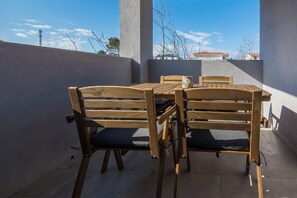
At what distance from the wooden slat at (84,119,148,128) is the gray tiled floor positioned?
0.60 meters

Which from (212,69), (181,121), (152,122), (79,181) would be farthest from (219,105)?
(212,69)

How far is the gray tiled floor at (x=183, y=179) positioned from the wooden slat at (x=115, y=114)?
67cm

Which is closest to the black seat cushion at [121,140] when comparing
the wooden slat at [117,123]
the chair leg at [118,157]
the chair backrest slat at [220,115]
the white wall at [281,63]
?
the wooden slat at [117,123]

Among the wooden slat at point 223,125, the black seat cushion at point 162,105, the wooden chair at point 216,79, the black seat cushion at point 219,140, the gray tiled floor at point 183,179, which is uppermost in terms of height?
the wooden chair at point 216,79

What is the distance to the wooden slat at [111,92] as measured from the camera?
58.9 inches

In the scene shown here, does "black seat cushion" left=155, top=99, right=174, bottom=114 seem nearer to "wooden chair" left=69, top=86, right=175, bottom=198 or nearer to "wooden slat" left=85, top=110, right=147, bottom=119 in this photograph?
"wooden chair" left=69, top=86, right=175, bottom=198

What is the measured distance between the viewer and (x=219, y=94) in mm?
1458

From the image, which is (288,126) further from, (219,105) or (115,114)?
(115,114)

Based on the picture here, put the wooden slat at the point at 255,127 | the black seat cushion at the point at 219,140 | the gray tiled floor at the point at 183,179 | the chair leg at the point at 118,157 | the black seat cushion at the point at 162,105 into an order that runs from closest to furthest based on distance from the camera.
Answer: the wooden slat at the point at 255,127
the black seat cushion at the point at 219,140
the gray tiled floor at the point at 183,179
the chair leg at the point at 118,157
the black seat cushion at the point at 162,105

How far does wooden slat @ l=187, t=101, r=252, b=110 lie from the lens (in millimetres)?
1469

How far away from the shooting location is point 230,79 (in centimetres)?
335

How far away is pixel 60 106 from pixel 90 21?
15.3 feet

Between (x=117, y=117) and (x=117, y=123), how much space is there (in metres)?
0.04

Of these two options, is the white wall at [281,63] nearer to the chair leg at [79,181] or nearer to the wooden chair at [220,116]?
the wooden chair at [220,116]
